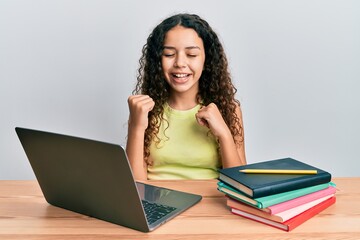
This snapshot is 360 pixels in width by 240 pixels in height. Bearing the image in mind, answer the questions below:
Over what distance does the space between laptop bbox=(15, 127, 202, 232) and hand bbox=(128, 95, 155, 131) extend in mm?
407

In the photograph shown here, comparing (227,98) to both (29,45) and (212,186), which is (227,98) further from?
(29,45)

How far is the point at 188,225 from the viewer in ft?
3.45

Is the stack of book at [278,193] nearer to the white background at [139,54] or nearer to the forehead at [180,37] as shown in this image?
the forehead at [180,37]

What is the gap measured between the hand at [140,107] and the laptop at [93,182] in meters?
0.41

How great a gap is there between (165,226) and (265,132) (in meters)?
1.41

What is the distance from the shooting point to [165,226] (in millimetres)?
1047

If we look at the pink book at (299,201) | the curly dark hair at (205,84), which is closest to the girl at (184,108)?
the curly dark hair at (205,84)

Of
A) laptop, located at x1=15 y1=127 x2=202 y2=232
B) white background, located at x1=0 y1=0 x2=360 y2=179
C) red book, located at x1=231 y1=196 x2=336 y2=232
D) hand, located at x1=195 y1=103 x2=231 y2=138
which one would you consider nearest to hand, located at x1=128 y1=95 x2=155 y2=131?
hand, located at x1=195 y1=103 x2=231 y2=138

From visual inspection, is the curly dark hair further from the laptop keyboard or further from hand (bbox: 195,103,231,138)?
the laptop keyboard

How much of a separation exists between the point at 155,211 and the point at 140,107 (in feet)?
1.62

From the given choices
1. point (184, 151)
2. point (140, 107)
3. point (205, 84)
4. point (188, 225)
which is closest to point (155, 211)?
point (188, 225)

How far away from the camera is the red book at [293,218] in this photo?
3.35 feet

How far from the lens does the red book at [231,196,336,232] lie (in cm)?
102

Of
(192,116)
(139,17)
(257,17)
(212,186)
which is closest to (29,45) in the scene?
(139,17)
